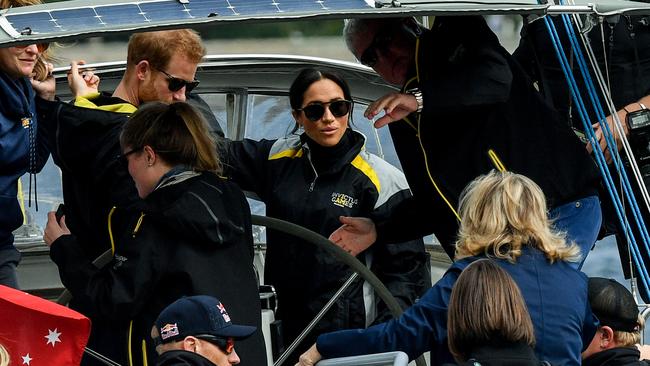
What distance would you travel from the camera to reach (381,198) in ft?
19.7

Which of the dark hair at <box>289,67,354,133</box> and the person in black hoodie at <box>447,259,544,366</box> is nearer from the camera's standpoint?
the person in black hoodie at <box>447,259,544,366</box>

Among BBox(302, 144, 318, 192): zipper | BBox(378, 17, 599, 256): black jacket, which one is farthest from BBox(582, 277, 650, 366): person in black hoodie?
BBox(302, 144, 318, 192): zipper

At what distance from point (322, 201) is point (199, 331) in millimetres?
1675

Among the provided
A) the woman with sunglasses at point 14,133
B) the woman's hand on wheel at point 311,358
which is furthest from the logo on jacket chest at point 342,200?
the woman's hand on wheel at point 311,358

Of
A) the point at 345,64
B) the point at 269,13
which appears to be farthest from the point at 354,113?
the point at 269,13

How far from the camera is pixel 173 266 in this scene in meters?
4.89

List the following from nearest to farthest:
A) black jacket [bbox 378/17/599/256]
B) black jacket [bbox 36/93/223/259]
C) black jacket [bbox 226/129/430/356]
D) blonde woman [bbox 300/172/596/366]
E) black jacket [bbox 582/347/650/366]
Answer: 1. blonde woman [bbox 300/172/596/366]
2. black jacket [bbox 582/347/650/366]
3. black jacket [bbox 378/17/599/256]
4. black jacket [bbox 36/93/223/259]
5. black jacket [bbox 226/129/430/356]

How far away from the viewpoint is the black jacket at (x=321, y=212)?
232 inches

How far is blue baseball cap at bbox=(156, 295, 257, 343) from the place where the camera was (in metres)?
4.32

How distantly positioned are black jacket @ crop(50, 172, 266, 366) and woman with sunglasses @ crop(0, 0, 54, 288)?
539 mm

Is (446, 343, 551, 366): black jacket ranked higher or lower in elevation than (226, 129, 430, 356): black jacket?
lower

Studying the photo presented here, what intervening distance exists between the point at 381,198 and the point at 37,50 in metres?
1.50

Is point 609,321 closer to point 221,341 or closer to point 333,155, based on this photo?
point 221,341

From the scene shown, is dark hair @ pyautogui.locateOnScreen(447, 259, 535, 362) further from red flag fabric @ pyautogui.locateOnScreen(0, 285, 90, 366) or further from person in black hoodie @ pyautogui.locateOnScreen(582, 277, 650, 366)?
red flag fabric @ pyautogui.locateOnScreen(0, 285, 90, 366)
